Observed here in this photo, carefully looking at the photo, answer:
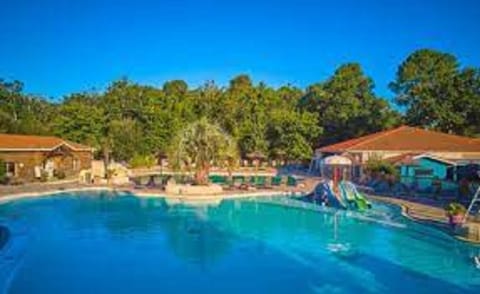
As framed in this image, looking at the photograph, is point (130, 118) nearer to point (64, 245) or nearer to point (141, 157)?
point (141, 157)

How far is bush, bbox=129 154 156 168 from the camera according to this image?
46.1m

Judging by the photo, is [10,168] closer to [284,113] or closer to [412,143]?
[284,113]

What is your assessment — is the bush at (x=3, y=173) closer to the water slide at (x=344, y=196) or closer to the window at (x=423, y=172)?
the water slide at (x=344, y=196)

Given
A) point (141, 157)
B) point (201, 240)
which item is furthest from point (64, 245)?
point (141, 157)

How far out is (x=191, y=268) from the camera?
14562 mm

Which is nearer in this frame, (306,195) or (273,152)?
(306,195)

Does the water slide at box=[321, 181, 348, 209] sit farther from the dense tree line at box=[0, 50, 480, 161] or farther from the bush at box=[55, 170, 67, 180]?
the dense tree line at box=[0, 50, 480, 161]

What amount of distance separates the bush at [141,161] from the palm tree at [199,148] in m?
15.9

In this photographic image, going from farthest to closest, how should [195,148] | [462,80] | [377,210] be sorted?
[462,80] < [195,148] < [377,210]

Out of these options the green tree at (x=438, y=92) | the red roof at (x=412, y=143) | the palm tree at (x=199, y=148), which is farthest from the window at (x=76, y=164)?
the green tree at (x=438, y=92)

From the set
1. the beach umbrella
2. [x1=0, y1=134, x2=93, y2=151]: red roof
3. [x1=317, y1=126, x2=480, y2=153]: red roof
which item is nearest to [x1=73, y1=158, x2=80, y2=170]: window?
[x1=0, y1=134, x2=93, y2=151]: red roof

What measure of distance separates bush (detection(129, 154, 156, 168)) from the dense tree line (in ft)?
1.59

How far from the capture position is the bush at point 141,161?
151 ft

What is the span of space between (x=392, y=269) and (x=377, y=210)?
8.76 metres
